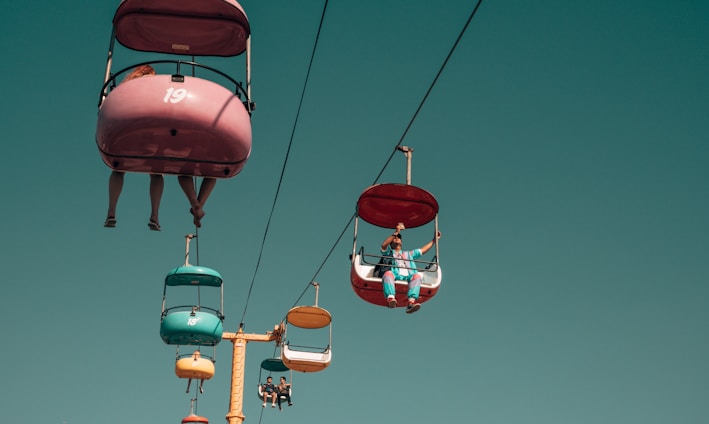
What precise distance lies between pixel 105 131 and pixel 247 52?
1.68 metres

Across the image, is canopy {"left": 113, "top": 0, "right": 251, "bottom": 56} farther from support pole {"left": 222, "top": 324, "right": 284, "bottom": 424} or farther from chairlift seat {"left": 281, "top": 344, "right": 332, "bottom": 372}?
support pole {"left": 222, "top": 324, "right": 284, "bottom": 424}

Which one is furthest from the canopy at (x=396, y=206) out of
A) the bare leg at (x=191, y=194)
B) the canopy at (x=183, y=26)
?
the canopy at (x=183, y=26)

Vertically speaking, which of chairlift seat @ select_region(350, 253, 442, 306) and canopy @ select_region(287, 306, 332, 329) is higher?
canopy @ select_region(287, 306, 332, 329)

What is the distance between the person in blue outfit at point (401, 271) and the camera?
45.3ft

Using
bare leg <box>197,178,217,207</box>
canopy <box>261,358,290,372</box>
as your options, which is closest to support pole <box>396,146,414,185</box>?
bare leg <box>197,178,217,207</box>

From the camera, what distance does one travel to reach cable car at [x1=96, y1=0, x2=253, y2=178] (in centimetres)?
809

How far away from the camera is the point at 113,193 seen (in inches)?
368

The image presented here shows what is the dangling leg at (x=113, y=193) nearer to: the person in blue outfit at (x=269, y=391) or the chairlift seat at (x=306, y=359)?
the chairlift seat at (x=306, y=359)

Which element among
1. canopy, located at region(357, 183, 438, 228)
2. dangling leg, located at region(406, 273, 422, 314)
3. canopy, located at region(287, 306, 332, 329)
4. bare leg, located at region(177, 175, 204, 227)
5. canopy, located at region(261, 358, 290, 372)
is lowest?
bare leg, located at region(177, 175, 204, 227)

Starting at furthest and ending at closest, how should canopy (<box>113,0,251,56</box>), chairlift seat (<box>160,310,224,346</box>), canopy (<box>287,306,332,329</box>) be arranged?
canopy (<box>287,306,332,329</box>)
chairlift seat (<box>160,310,224,346</box>)
canopy (<box>113,0,251,56</box>)

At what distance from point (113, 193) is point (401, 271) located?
5.81 m

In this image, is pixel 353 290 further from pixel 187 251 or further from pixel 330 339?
pixel 187 251

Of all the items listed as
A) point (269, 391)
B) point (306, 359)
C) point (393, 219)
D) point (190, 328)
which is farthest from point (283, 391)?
point (393, 219)

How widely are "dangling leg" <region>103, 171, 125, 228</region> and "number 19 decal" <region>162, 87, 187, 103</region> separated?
154 cm
